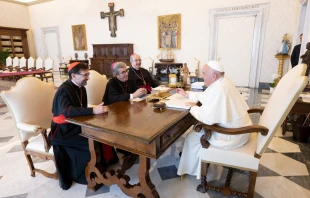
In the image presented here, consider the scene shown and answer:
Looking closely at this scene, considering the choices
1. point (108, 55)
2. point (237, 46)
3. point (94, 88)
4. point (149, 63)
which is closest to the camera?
point (94, 88)

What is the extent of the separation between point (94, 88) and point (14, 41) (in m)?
10.6

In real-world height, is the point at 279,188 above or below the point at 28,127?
below

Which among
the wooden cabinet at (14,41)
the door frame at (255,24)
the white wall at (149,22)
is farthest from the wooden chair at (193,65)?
the wooden cabinet at (14,41)

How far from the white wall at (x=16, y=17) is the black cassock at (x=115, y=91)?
432 inches

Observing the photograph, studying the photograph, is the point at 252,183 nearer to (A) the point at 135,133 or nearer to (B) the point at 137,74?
(A) the point at 135,133

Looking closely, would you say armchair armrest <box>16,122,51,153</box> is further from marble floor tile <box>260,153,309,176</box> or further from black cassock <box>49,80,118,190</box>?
marble floor tile <box>260,153,309,176</box>

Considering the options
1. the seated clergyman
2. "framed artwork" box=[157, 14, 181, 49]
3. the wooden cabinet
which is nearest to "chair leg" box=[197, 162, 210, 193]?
the seated clergyman

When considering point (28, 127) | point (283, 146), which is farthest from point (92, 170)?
point (283, 146)

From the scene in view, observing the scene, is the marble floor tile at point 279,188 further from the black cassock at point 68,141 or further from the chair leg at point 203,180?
Answer: the black cassock at point 68,141

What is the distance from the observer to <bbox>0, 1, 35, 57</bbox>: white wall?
32.3 feet

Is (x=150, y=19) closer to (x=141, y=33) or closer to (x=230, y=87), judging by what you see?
(x=141, y=33)

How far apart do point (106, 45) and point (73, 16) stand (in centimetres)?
266

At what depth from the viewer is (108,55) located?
27.5 feet

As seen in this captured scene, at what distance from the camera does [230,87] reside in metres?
1.59
